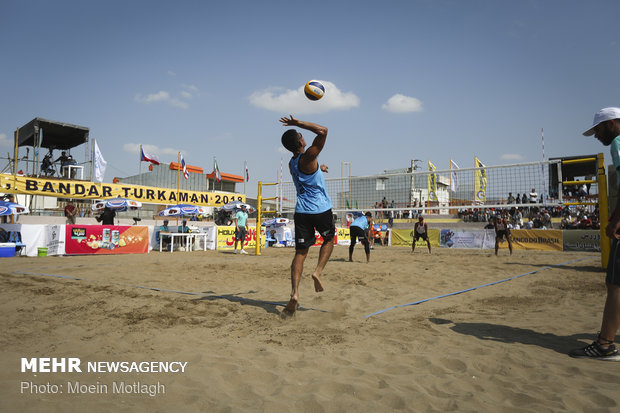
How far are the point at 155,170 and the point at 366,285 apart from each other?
37030 millimetres

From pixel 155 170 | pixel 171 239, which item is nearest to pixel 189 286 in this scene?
pixel 171 239

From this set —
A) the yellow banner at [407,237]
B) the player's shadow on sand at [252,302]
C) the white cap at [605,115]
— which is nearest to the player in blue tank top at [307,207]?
the player's shadow on sand at [252,302]

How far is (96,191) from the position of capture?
18250 mm

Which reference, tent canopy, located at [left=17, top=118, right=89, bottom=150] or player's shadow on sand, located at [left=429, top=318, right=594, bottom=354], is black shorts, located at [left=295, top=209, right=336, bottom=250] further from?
tent canopy, located at [left=17, top=118, right=89, bottom=150]

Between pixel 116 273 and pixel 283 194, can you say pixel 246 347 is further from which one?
pixel 283 194

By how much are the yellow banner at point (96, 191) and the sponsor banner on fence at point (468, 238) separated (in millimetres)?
14396

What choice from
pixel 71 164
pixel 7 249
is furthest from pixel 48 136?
pixel 7 249

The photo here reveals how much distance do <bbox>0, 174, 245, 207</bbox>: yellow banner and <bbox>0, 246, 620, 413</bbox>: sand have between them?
1403 centimetres

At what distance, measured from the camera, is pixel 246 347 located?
99.5 inches

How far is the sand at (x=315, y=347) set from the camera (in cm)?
176

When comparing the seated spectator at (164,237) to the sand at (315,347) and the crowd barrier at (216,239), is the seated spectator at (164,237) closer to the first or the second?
the crowd barrier at (216,239)

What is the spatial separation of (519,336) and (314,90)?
395 cm

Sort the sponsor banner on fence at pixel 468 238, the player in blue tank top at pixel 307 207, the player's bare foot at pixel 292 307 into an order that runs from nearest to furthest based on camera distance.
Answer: the player's bare foot at pixel 292 307 → the player in blue tank top at pixel 307 207 → the sponsor banner on fence at pixel 468 238

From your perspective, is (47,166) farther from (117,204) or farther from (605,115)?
(605,115)
